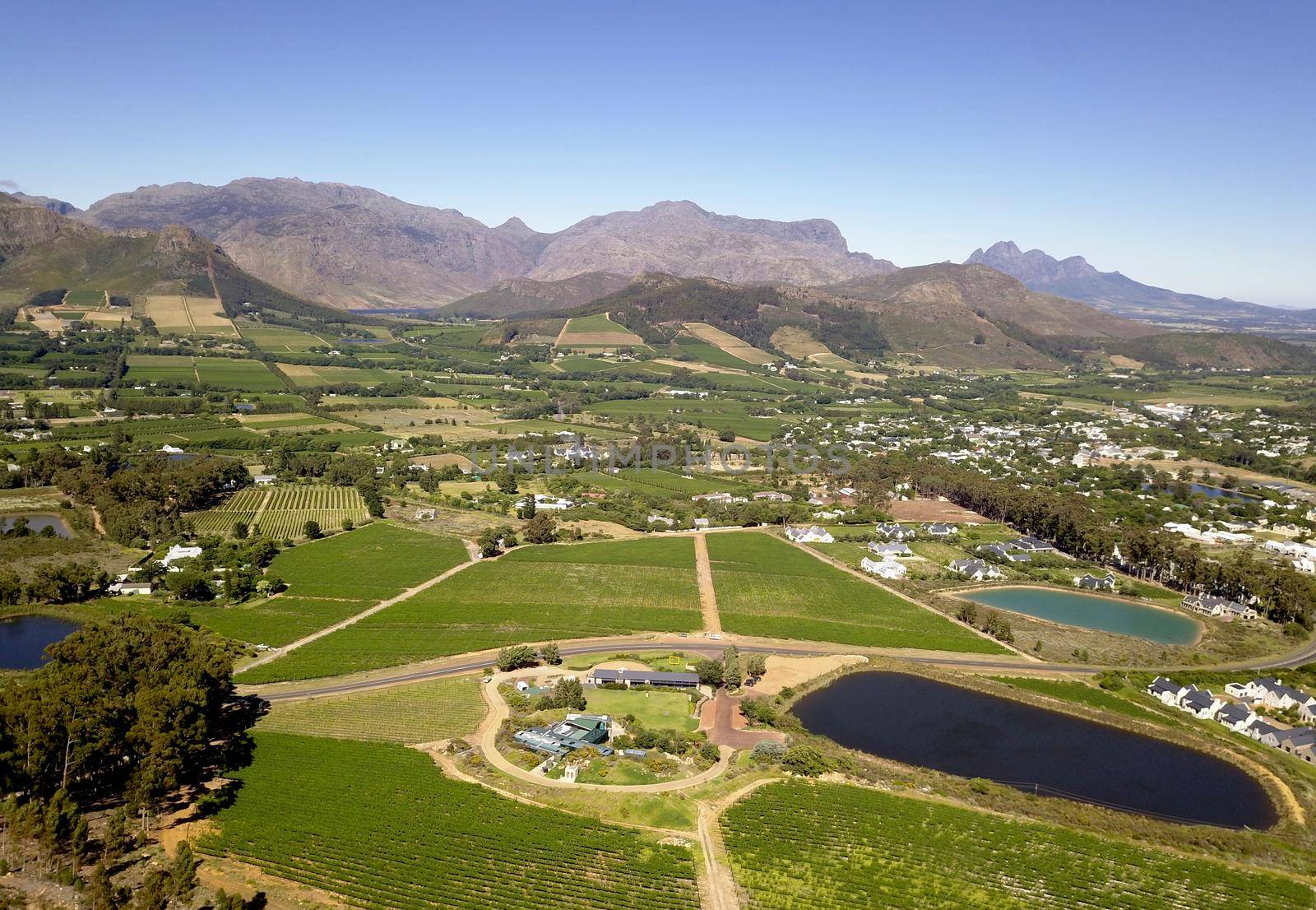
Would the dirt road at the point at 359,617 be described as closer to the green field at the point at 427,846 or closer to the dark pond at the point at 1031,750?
the green field at the point at 427,846

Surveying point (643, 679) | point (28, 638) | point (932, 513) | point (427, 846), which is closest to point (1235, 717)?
point (643, 679)

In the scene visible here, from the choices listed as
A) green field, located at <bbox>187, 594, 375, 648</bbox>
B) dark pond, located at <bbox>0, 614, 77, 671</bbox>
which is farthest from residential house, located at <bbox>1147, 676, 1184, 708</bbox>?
dark pond, located at <bbox>0, 614, 77, 671</bbox>

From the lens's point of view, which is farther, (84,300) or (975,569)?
(84,300)

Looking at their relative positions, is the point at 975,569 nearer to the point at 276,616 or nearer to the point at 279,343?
the point at 276,616

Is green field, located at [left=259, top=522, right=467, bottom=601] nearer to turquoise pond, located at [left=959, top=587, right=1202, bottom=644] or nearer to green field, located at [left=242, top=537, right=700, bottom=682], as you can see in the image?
green field, located at [left=242, top=537, right=700, bottom=682]

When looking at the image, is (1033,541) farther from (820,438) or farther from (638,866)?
(638,866)

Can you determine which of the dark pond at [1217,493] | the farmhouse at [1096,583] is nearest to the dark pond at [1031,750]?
the farmhouse at [1096,583]
